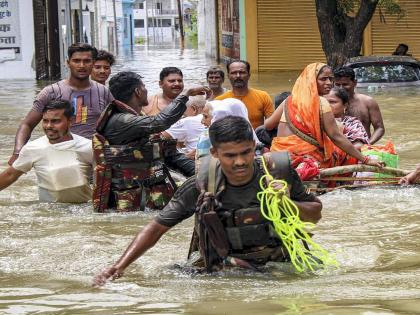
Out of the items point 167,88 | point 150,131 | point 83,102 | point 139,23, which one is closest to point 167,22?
point 139,23


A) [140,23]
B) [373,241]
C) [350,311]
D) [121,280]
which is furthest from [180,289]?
[140,23]

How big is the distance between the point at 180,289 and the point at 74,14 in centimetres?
3634

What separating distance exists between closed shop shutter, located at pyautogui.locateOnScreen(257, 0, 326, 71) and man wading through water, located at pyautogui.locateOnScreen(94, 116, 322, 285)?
2590cm

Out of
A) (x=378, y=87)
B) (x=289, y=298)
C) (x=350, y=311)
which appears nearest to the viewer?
(x=350, y=311)

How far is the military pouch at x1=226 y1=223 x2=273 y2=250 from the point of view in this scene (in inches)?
199

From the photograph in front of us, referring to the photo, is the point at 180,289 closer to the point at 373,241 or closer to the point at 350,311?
the point at 350,311

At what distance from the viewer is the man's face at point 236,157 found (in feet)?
15.7

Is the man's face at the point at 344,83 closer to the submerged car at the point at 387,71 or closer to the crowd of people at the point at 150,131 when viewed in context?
the crowd of people at the point at 150,131

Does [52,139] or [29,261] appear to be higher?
[52,139]

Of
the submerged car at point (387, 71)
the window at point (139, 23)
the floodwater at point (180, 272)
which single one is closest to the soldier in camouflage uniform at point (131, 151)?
the floodwater at point (180, 272)

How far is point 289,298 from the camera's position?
4.86 meters

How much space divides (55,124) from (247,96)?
8.13 ft

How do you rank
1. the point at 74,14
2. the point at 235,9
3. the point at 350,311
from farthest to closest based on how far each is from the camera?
the point at 74,14 → the point at 235,9 → the point at 350,311

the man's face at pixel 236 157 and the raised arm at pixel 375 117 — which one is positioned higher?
the man's face at pixel 236 157
